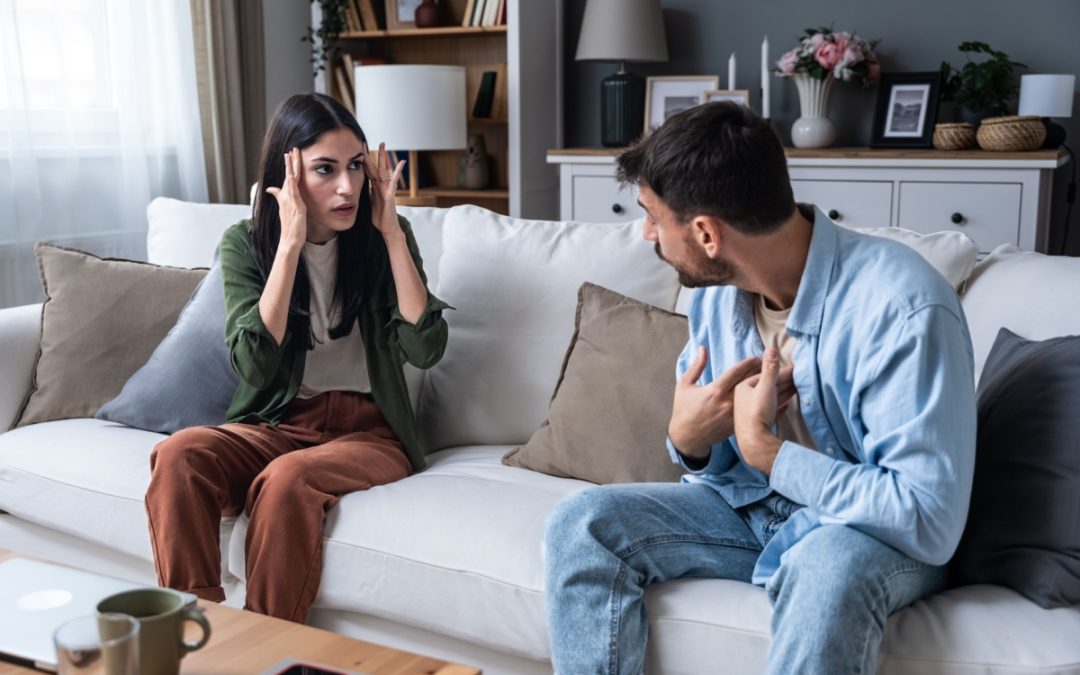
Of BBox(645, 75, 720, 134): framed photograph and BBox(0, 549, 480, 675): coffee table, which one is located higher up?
BBox(645, 75, 720, 134): framed photograph


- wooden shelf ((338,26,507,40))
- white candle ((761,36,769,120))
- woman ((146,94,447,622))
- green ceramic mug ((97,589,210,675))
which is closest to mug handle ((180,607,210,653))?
green ceramic mug ((97,589,210,675))

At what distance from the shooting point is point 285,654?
1.19m

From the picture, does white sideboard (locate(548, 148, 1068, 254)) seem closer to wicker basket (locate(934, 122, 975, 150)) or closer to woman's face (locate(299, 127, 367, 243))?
wicker basket (locate(934, 122, 975, 150))

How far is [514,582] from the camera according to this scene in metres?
1.57

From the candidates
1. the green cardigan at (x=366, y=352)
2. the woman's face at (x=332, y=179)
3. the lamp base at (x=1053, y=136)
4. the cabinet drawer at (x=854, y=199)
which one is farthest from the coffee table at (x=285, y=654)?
the lamp base at (x=1053, y=136)

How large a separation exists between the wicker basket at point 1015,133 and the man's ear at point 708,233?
231 cm

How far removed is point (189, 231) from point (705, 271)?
1573 millimetres

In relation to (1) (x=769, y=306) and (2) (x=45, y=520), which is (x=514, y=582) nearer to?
(1) (x=769, y=306)

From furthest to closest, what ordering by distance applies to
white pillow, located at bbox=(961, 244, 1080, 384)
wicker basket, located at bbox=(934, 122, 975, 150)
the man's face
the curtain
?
the curtain < wicker basket, located at bbox=(934, 122, 975, 150) < white pillow, located at bbox=(961, 244, 1080, 384) < the man's face

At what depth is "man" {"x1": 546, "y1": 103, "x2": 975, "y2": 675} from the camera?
4.06ft

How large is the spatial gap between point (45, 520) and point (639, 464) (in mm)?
1167

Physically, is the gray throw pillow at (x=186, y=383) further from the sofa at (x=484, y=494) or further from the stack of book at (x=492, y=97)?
the stack of book at (x=492, y=97)

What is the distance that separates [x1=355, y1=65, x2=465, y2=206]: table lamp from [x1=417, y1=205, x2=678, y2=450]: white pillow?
1393mm

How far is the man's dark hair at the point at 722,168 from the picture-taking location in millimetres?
1354
